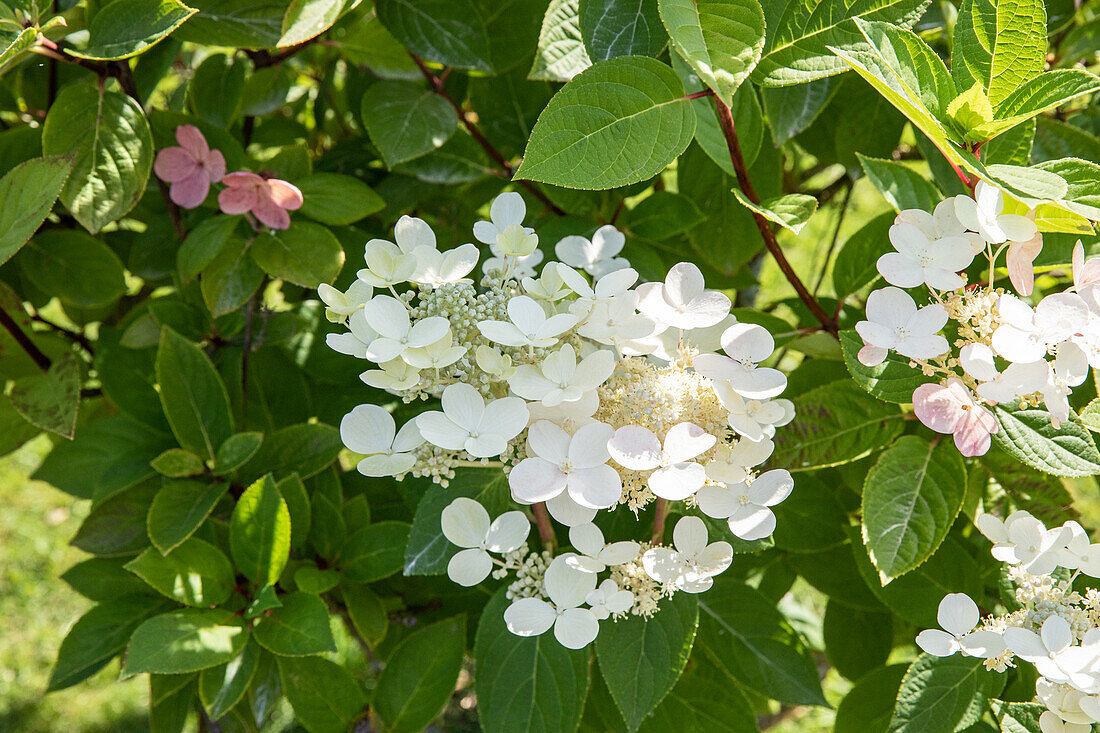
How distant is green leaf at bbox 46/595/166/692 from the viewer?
100 centimetres

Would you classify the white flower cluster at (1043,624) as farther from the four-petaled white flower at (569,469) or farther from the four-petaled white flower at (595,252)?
the four-petaled white flower at (595,252)

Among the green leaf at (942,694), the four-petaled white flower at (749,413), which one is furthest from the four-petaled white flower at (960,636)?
the four-petaled white flower at (749,413)

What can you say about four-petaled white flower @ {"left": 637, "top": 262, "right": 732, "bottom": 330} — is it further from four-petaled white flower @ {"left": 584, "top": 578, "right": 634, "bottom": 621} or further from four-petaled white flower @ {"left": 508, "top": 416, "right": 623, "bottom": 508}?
four-petaled white flower @ {"left": 584, "top": 578, "right": 634, "bottom": 621}

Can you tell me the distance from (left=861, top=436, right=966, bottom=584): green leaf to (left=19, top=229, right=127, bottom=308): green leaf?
990mm

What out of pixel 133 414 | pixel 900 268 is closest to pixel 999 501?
pixel 900 268

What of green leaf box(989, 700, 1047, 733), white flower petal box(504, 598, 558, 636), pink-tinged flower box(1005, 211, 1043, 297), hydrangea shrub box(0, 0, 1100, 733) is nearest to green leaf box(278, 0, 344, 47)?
hydrangea shrub box(0, 0, 1100, 733)

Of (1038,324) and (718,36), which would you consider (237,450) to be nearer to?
(718,36)

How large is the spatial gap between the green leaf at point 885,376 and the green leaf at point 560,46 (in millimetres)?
391

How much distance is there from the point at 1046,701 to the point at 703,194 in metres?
0.72

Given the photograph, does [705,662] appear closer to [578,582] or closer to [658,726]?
[658,726]

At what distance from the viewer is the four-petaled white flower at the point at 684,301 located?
2.14 ft

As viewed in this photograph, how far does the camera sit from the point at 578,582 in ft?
2.22

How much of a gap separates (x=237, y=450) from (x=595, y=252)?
1.60 feet

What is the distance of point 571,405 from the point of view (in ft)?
2.03
